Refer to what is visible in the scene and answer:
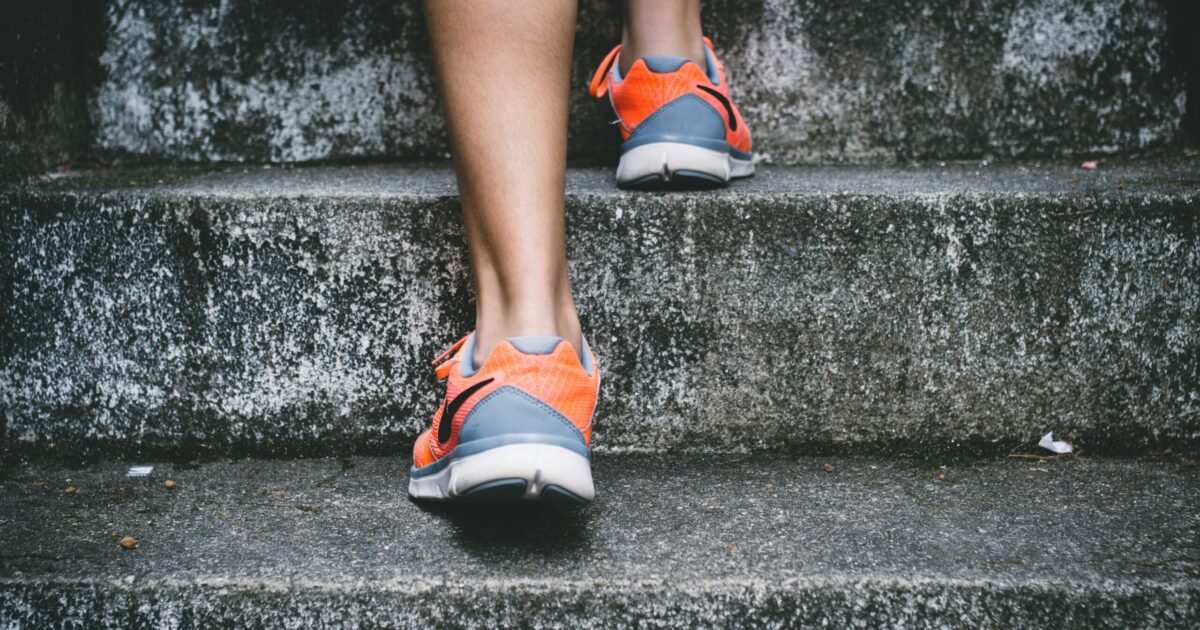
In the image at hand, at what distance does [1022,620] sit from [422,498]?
0.63m

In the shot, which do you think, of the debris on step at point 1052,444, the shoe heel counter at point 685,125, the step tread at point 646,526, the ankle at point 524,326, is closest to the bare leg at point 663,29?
the shoe heel counter at point 685,125

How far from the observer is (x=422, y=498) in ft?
2.92

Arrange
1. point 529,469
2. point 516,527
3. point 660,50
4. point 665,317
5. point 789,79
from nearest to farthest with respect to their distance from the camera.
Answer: point 529,469, point 516,527, point 665,317, point 660,50, point 789,79

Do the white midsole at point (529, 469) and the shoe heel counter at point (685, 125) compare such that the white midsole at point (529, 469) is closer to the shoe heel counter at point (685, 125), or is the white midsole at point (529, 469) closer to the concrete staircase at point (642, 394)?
the concrete staircase at point (642, 394)

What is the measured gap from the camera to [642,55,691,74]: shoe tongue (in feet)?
3.54

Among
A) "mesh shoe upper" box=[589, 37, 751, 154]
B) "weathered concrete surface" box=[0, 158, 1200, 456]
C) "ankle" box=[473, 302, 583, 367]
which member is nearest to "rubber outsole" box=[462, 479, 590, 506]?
"ankle" box=[473, 302, 583, 367]

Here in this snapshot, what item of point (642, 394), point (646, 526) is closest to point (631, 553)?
point (646, 526)

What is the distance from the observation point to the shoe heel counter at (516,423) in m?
0.75

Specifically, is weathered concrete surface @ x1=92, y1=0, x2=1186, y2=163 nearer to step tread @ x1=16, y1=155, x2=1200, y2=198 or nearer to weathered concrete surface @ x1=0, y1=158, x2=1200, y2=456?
step tread @ x1=16, y1=155, x2=1200, y2=198

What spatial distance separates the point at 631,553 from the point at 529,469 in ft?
0.49

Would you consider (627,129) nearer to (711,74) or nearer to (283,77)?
(711,74)

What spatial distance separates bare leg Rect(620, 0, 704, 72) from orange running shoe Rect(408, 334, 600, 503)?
0.54 meters

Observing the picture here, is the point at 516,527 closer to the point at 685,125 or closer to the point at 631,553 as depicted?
the point at 631,553

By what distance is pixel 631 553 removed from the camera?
2.57 feet
